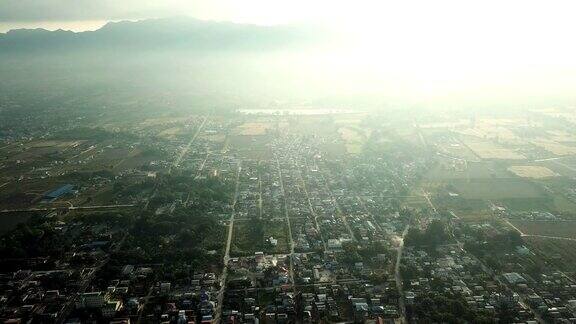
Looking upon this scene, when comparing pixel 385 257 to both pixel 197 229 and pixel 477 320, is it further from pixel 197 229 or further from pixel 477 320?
pixel 197 229

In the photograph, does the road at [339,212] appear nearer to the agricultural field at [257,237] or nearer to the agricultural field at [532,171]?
the agricultural field at [257,237]

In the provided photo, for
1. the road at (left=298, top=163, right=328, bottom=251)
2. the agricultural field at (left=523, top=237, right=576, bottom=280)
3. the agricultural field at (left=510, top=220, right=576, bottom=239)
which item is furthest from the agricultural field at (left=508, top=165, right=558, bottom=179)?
the road at (left=298, top=163, right=328, bottom=251)

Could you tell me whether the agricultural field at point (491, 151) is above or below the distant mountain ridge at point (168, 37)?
below

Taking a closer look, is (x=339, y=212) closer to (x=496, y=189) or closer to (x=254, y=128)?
(x=496, y=189)

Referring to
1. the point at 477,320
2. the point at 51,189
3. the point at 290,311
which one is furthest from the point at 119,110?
the point at 477,320

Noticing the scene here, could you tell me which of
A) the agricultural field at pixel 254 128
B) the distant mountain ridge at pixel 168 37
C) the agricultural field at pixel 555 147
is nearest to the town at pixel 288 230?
the agricultural field at pixel 555 147

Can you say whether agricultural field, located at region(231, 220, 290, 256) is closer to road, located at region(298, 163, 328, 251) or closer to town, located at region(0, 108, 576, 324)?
town, located at region(0, 108, 576, 324)
